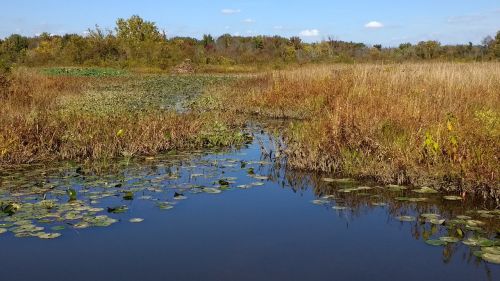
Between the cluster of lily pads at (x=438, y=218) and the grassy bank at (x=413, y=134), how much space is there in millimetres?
294

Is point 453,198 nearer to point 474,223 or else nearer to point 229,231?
point 474,223

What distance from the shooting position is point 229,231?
5.19 metres

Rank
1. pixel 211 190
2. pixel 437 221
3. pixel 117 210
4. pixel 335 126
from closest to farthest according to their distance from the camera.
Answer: pixel 437 221 → pixel 117 210 → pixel 211 190 → pixel 335 126

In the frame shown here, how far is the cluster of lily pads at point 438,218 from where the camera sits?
4.48 m

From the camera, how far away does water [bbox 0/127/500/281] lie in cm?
418

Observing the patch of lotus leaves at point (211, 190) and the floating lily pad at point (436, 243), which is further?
the patch of lotus leaves at point (211, 190)

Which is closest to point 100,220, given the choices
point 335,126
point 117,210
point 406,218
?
point 117,210

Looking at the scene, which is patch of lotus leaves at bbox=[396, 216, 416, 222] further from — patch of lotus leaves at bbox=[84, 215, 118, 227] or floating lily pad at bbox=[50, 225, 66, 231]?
floating lily pad at bbox=[50, 225, 66, 231]

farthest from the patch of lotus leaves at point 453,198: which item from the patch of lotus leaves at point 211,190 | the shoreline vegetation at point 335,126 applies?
the patch of lotus leaves at point 211,190

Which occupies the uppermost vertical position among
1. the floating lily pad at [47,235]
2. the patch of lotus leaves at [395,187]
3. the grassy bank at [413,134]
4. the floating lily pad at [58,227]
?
the grassy bank at [413,134]

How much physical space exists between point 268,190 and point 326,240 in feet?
6.70

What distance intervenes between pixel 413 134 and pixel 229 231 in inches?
132

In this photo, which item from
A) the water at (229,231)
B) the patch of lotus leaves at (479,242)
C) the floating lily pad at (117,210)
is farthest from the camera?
the floating lily pad at (117,210)

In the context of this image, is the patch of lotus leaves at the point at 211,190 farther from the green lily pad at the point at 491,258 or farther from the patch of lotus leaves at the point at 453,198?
the green lily pad at the point at 491,258
